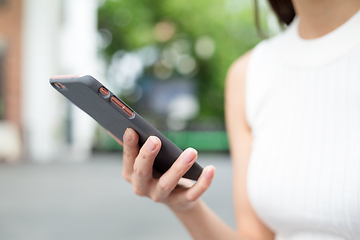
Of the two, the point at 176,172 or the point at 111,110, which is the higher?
the point at 111,110

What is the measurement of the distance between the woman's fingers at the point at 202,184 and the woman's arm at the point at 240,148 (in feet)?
1.06

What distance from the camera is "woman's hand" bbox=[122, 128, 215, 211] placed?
850 mm

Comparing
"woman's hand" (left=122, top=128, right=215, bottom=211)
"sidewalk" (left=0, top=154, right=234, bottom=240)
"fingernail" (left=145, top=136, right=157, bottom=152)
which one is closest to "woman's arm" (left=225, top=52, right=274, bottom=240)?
"woman's hand" (left=122, top=128, right=215, bottom=211)

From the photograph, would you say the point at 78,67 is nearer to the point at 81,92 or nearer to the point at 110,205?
the point at 110,205

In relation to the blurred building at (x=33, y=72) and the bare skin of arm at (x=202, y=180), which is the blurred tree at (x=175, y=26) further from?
the bare skin of arm at (x=202, y=180)

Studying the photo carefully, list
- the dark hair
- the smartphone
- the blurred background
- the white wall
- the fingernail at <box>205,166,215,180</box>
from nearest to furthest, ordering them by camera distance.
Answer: the smartphone, the fingernail at <box>205,166,215,180</box>, the dark hair, the blurred background, the white wall

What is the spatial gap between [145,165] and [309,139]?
1.63ft

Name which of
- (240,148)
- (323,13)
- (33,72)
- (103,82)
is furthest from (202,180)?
(103,82)

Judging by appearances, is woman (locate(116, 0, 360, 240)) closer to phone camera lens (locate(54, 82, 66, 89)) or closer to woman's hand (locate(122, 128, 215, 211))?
woman's hand (locate(122, 128, 215, 211))

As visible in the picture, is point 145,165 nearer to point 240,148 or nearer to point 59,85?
point 59,85

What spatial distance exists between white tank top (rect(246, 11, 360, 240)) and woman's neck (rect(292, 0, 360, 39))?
0.03 metres

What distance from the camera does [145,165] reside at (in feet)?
2.97

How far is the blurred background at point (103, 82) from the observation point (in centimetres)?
475

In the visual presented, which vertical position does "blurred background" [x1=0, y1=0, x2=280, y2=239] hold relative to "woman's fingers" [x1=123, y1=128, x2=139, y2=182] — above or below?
below
